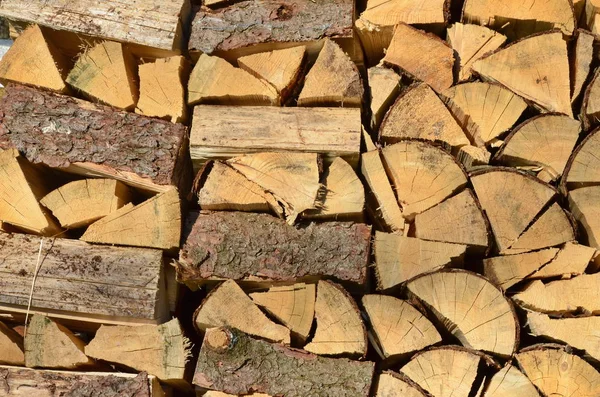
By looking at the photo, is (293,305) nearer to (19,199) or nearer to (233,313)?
(233,313)

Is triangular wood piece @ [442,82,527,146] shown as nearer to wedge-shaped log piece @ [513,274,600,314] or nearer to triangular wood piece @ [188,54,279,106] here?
wedge-shaped log piece @ [513,274,600,314]

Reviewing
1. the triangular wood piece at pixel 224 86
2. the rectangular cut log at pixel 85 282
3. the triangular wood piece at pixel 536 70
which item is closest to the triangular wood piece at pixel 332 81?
the triangular wood piece at pixel 224 86

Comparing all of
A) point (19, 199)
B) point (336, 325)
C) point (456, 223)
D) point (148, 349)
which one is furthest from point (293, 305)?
point (19, 199)

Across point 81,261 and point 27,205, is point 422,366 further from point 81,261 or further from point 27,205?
point 27,205

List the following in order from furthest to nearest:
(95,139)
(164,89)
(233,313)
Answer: (164,89) → (95,139) → (233,313)

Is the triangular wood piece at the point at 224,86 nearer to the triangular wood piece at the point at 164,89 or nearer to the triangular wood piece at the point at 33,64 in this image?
the triangular wood piece at the point at 164,89

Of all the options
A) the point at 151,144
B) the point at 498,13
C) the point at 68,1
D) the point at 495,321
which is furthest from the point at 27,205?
the point at 498,13
